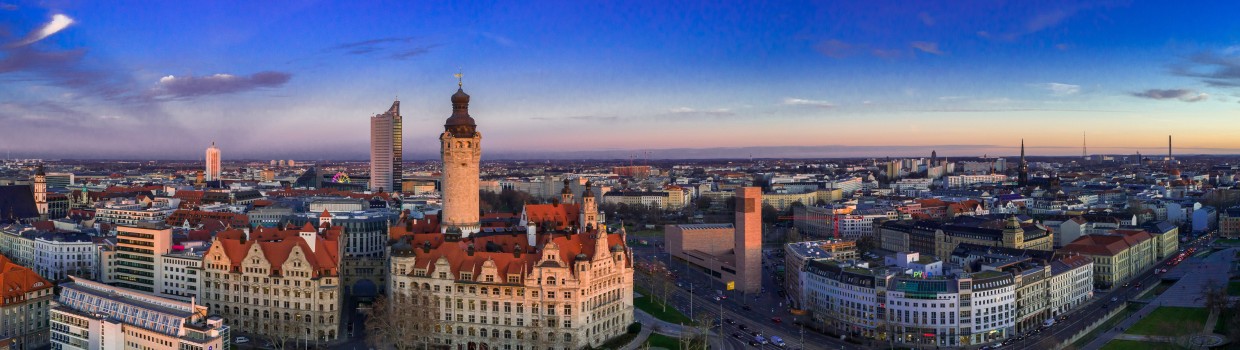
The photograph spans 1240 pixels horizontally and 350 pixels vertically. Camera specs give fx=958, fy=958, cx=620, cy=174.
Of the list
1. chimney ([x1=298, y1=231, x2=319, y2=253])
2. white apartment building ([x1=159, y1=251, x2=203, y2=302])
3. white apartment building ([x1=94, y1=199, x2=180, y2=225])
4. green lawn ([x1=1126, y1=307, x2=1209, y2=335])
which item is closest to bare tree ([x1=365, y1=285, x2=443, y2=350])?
chimney ([x1=298, y1=231, x2=319, y2=253])

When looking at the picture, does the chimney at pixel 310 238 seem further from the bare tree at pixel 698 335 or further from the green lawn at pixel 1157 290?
the green lawn at pixel 1157 290

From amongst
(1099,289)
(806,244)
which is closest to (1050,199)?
(1099,289)

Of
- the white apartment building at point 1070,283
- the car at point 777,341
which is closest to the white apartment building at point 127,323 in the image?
the car at point 777,341

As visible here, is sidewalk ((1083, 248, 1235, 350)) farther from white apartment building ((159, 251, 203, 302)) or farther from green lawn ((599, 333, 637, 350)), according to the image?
white apartment building ((159, 251, 203, 302))

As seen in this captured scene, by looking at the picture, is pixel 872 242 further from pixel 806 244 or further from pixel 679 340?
pixel 679 340

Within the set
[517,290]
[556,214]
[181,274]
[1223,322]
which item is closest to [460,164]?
[556,214]
